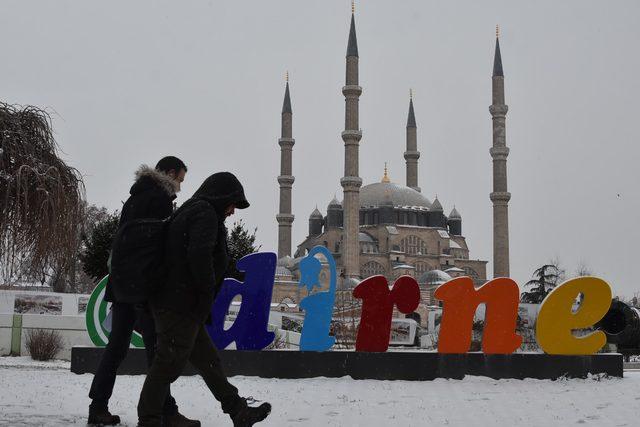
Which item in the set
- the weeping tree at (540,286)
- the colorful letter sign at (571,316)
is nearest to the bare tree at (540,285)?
the weeping tree at (540,286)

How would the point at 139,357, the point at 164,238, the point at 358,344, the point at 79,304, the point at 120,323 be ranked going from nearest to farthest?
the point at 164,238 → the point at 120,323 → the point at 139,357 → the point at 358,344 → the point at 79,304

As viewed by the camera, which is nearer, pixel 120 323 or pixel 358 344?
pixel 120 323

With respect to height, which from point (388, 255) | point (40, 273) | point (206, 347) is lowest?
point (206, 347)

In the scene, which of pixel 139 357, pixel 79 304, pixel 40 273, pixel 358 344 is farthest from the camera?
pixel 79 304

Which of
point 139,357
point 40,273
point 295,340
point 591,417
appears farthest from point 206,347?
point 295,340

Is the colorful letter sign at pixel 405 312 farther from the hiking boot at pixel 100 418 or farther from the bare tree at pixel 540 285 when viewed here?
the bare tree at pixel 540 285

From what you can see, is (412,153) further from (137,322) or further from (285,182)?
(137,322)

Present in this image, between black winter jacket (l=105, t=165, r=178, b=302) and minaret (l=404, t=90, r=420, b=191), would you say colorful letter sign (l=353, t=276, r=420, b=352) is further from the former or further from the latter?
minaret (l=404, t=90, r=420, b=191)

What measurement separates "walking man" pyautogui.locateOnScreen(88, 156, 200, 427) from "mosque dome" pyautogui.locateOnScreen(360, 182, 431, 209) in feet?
171

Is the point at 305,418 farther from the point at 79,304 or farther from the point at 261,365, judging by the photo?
the point at 79,304

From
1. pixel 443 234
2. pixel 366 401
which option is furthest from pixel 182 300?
pixel 443 234

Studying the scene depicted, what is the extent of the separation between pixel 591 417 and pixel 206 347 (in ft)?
8.88

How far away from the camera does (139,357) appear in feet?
25.7

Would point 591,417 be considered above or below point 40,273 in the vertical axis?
below
